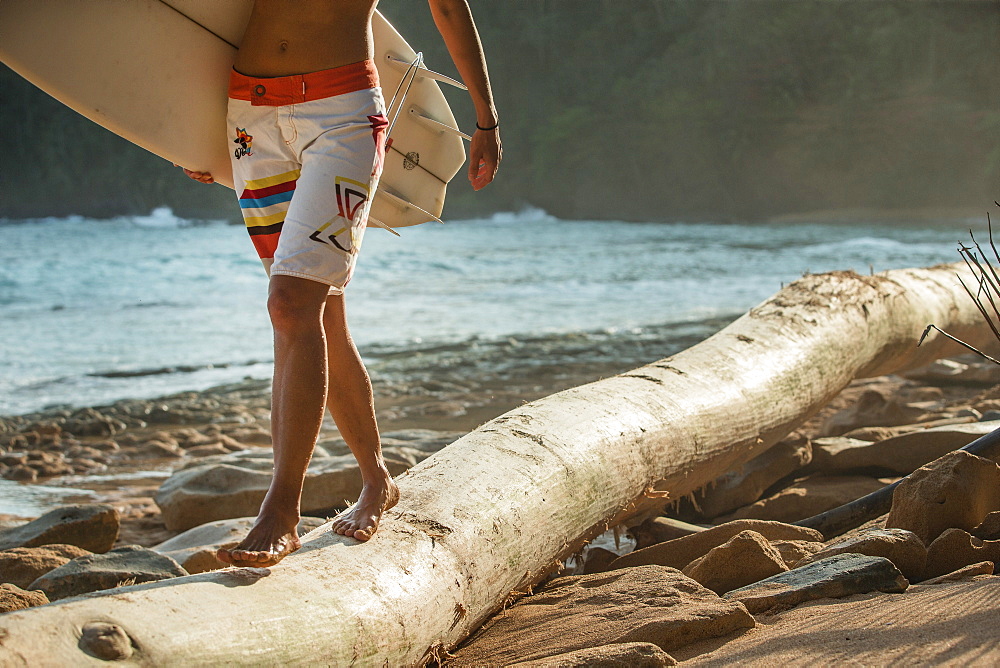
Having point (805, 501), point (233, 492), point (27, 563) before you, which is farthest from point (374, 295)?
point (27, 563)

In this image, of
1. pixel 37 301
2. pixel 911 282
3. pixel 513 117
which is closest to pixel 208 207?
pixel 513 117

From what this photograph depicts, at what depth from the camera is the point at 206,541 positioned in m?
2.95

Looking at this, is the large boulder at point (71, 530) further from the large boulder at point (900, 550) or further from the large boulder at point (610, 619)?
the large boulder at point (900, 550)

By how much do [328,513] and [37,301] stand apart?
12027 mm

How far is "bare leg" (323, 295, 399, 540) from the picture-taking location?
2.00 metres

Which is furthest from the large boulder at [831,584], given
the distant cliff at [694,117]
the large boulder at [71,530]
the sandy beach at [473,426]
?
the distant cliff at [694,117]

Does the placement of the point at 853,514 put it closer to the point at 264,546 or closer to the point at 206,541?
the point at 264,546

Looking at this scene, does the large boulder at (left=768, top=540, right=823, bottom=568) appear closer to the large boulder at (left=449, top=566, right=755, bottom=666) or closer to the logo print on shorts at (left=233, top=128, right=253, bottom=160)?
the large boulder at (left=449, top=566, right=755, bottom=666)

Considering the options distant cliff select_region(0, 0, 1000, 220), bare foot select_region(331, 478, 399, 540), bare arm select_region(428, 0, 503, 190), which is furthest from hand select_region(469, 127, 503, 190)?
distant cliff select_region(0, 0, 1000, 220)

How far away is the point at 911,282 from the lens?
4.52 meters

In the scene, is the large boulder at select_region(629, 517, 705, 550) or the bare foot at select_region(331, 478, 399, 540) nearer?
the bare foot at select_region(331, 478, 399, 540)

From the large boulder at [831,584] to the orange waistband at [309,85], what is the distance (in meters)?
1.37

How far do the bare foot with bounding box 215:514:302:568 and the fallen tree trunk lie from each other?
0.02m

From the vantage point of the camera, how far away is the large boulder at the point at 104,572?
7.64 feet
